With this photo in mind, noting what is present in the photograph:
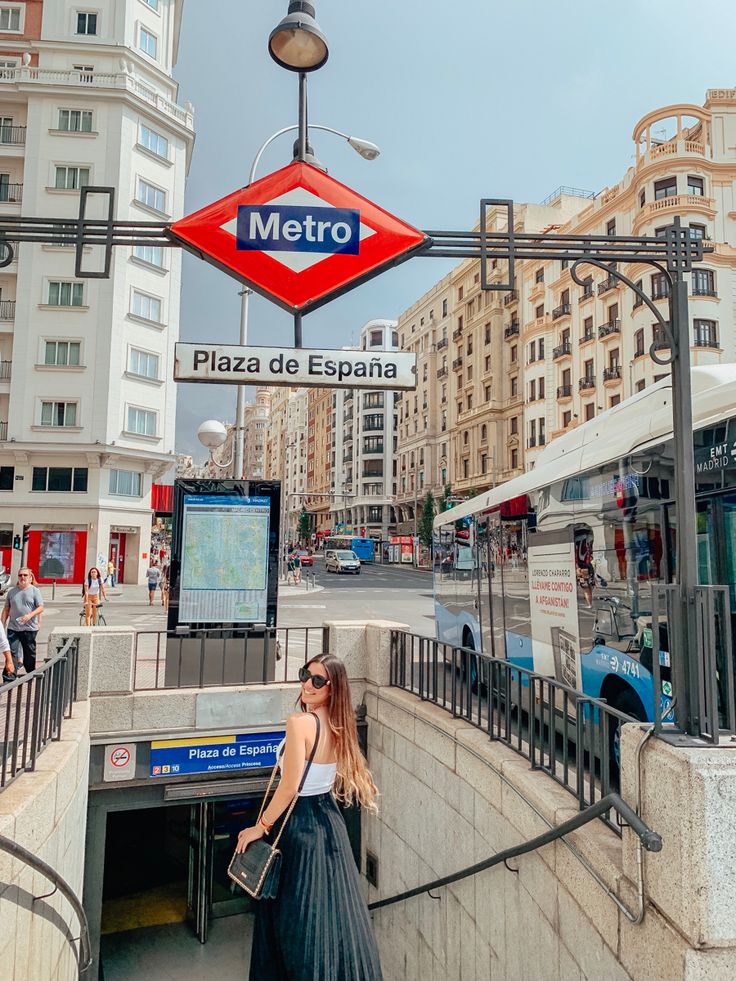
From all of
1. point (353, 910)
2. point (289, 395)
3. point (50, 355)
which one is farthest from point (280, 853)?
point (289, 395)

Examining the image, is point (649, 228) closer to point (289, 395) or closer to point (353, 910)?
point (353, 910)

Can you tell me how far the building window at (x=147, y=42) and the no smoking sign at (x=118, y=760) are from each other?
41974mm

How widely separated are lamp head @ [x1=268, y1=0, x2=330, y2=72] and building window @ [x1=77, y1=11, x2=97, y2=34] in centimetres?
4249

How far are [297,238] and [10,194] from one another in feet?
132

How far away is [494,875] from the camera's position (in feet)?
19.8

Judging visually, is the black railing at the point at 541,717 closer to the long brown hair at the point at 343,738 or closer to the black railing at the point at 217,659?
the long brown hair at the point at 343,738

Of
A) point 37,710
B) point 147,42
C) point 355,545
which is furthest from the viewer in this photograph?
point 355,545

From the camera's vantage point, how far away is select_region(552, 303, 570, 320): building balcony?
4586cm

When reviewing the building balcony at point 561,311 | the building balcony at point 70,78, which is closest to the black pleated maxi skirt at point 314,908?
the building balcony at point 70,78

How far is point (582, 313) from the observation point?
44.2m

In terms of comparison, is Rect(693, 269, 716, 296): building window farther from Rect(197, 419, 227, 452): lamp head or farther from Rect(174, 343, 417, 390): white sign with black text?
Rect(174, 343, 417, 390): white sign with black text

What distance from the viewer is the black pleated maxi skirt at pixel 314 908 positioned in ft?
13.6

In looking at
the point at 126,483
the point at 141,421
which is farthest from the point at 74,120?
the point at 126,483

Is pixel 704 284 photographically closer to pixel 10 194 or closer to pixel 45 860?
pixel 10 194
